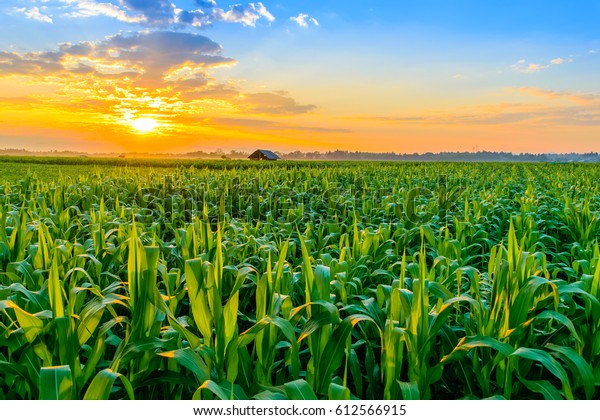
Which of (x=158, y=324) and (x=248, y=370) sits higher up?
(x=158, y=324)

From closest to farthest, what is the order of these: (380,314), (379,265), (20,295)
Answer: (380,314), (20,295), (379,265)

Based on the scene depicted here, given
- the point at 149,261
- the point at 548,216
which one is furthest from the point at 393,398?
the point at 548,216

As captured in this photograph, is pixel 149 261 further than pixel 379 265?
No

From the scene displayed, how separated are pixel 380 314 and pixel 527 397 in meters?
0.90

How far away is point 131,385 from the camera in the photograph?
2.14 meters

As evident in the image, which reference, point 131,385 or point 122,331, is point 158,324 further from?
point 122,331
